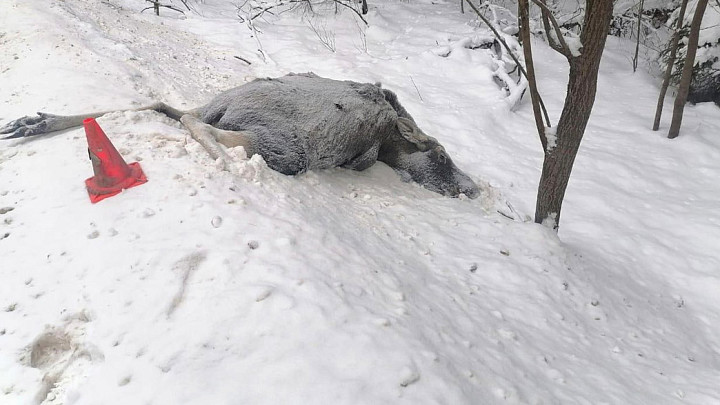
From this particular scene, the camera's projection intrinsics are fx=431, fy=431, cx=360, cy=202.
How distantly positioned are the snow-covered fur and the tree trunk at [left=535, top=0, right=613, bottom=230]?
98cm

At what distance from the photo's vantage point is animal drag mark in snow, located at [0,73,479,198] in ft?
10.7

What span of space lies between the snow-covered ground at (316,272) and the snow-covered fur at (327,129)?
0.27 metres

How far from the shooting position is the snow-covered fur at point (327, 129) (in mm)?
3521

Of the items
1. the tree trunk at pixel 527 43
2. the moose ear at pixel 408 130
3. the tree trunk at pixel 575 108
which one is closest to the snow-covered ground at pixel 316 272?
the tree trunk at pixel 575 108

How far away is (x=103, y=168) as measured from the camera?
2445mm

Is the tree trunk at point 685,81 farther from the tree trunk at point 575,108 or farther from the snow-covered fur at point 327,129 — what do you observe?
the tree trunk at point 575,108

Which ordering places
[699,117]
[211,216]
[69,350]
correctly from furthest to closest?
[699,117] < [211,216] < [69,350]

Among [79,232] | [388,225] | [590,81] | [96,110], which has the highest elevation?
[590,81]

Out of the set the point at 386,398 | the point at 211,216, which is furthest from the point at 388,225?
the point at 386,398

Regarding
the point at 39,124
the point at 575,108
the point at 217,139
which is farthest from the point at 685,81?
the point at 39,124

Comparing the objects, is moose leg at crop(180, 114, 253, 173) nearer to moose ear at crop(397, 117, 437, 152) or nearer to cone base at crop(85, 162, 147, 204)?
cone base at crop(85, 162, 147, 204)

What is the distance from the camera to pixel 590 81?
10.5ft

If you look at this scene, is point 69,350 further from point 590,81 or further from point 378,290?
point 590,81

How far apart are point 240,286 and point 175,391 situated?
20.8 inches
